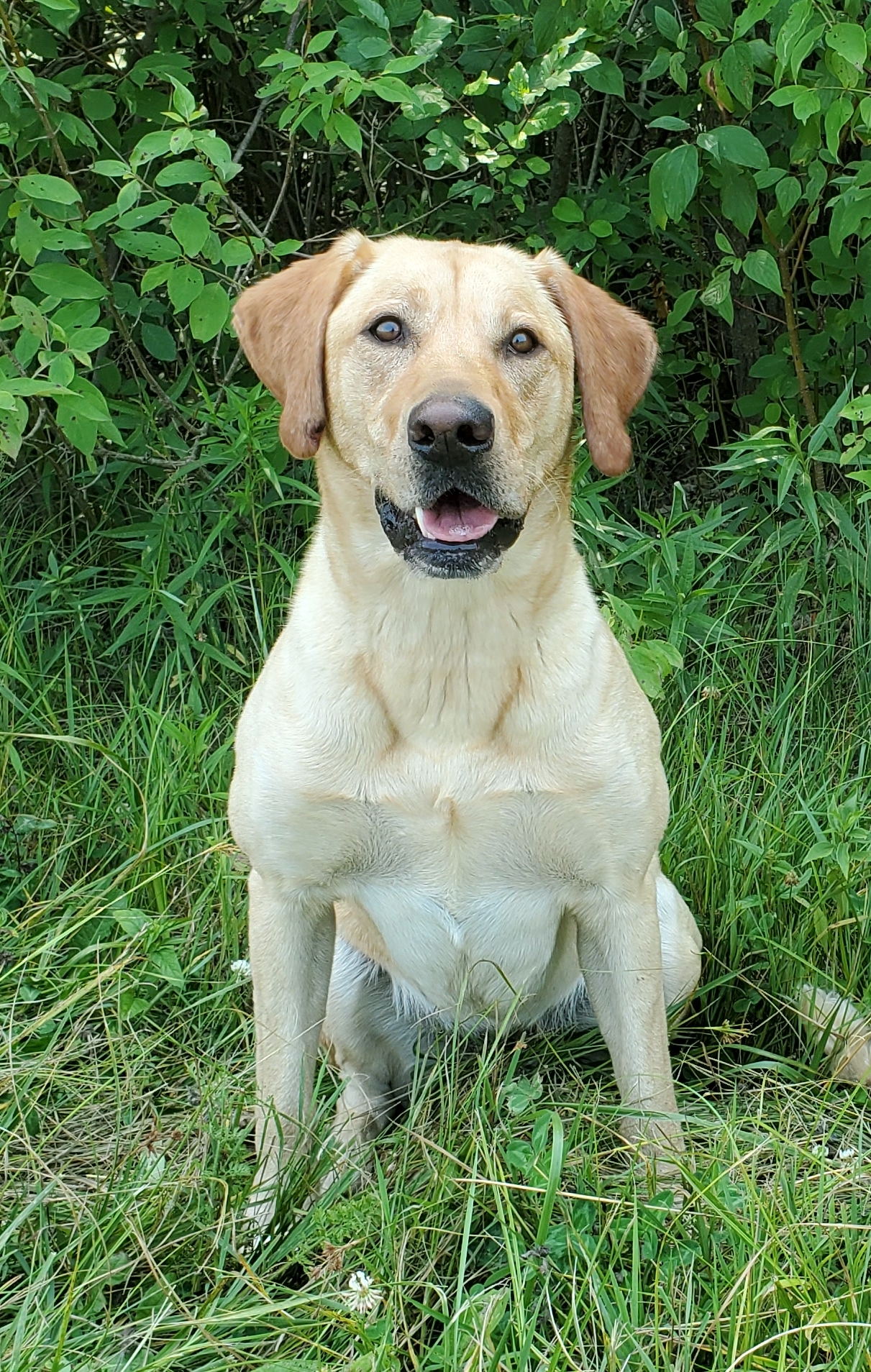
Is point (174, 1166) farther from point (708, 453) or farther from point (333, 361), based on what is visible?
point (708, 453)

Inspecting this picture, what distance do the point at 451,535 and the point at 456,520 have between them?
0.03 metres

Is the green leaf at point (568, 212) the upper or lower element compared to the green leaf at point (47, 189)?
lower

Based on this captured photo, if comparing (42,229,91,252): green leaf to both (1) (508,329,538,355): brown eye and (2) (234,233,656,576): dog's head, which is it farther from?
(1) (508,329,538,355): brown eye

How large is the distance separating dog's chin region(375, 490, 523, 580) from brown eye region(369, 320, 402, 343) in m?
0.28

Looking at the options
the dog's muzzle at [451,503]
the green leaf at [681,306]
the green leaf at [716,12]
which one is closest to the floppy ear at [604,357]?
the dog's muzzle at [451,503]

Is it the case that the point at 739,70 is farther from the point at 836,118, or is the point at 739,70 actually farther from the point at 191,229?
the point at 191,229

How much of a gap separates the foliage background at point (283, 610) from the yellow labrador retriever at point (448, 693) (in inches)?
8.3

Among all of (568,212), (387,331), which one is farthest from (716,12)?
(387,331)

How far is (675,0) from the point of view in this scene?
147 inches

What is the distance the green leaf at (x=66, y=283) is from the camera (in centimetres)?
301

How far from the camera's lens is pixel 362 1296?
6.50ft

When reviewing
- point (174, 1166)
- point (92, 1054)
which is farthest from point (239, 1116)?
point (92, 1054)

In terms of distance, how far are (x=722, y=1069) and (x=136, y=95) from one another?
9.35 ft

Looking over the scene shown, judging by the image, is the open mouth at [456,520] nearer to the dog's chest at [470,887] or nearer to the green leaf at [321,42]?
the dog's chest at [470,887]
